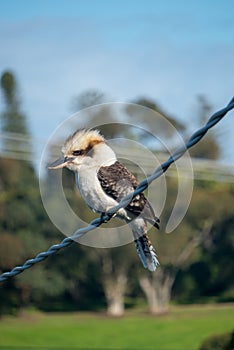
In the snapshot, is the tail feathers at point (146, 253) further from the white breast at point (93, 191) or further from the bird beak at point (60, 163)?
the bird beak at point (60, 163)

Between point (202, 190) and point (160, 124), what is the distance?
3838 centimetres

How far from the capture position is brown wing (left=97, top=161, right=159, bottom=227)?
5.67 m

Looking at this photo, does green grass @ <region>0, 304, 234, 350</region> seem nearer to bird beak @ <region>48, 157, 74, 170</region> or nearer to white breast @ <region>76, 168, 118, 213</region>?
white breast @ <region>76, 168, 118, 213</region>

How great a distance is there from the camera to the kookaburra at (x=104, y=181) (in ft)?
18.2

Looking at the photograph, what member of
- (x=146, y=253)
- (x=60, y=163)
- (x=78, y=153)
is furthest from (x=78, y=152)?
(x=146, y=253)

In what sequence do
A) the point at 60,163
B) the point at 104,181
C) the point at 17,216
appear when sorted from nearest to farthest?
the point at 60,163, the point at 104,181, the point at 17,216

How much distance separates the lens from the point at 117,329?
139 ft

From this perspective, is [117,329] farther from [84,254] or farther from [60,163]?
[60,163]

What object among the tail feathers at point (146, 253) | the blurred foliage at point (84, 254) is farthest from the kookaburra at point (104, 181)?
the blurred foliage at point (84, 254)

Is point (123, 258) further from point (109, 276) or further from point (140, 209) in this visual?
point (140, 209)

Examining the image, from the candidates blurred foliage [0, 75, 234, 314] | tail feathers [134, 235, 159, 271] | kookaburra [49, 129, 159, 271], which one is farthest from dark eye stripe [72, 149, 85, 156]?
blurred foliage [0, 75, 234, 314]

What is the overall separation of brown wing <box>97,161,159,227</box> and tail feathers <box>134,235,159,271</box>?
13 centimetres

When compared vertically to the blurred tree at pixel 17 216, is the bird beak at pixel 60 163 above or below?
above

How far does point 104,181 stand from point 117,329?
1462 inches
